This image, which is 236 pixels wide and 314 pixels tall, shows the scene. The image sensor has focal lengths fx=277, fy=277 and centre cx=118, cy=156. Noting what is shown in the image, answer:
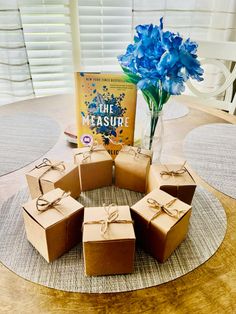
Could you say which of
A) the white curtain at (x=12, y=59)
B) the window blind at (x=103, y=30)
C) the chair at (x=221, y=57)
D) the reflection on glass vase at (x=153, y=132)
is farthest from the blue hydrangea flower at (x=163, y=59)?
the white curtain at (x=12, y=59)

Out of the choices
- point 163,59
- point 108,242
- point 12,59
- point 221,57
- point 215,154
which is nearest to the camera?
point 108,242

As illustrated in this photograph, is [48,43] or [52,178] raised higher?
[48,43]

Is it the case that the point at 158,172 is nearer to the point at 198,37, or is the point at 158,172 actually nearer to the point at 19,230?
the point at 19,230

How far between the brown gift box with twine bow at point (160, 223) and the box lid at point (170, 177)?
0.08 m

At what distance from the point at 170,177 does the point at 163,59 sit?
1.01 feet

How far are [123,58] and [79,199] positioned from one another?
0.43m

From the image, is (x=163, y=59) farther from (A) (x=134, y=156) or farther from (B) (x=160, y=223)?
(B) (x=160, y=223)

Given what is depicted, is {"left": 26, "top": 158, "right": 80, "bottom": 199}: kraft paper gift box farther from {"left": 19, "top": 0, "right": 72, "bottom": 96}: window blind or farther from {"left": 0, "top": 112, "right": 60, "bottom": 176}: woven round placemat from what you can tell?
{"left": 19, "top": 0, "right": 72, "bottom": 96}: window blind

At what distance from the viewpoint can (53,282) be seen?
59cm

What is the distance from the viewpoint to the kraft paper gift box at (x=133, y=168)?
822mm

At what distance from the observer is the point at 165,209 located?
0.62 metres

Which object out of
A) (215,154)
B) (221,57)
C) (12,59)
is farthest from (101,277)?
(12,59)

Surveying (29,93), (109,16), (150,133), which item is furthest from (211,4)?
(150,133)

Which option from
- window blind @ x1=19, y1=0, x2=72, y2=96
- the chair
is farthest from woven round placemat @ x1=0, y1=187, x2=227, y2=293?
window blind @ x1=19, y1=0, x2=72, y2=96
